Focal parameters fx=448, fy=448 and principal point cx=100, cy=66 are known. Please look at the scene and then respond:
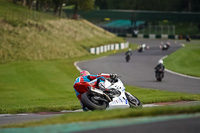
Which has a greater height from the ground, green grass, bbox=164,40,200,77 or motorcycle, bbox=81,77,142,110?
motorcycle, bbox=81,77,142,110

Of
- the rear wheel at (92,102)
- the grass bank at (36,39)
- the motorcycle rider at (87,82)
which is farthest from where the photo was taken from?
the grass bank at (36,39)

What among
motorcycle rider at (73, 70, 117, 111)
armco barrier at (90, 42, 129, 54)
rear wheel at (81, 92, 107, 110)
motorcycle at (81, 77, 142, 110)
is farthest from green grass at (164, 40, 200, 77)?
rear wheel at (81, 92, 107, 110)

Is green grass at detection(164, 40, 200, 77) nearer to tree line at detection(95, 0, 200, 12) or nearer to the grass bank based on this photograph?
the grass bank

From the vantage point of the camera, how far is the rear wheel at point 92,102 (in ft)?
40.3

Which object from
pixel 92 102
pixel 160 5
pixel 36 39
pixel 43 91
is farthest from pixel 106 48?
pixel 160 5

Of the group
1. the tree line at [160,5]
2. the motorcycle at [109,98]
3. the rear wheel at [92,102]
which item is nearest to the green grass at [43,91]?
the motorcycle at [109,98]

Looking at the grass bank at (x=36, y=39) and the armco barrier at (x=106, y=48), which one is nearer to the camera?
the grass bank at (x=36, y=39)

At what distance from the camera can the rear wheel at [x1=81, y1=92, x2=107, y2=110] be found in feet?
40.3

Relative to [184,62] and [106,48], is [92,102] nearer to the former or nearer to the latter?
Answer: [184,62]

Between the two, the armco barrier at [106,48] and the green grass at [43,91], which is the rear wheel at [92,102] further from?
the armco barrier at [106,48]

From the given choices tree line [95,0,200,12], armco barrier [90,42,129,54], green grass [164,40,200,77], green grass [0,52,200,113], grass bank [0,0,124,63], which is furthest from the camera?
A: tree line [95,0,200,12]

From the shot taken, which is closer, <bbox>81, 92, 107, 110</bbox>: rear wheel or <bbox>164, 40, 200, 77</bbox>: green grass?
<bbox>81, 92, 107, 110</bbox>: rear wheel

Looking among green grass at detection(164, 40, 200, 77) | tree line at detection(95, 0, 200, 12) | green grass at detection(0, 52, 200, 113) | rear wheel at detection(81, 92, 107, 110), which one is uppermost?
rear wheel at detection(81, 92, 107, 110)

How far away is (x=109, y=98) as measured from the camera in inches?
501
